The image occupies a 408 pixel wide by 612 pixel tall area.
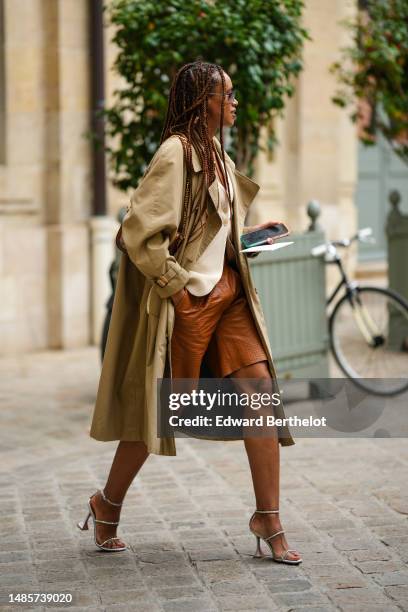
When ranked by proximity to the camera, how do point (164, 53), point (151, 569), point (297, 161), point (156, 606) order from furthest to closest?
point (297, 161) → point (164, 53) → point (151, 569) → point (156, 606)

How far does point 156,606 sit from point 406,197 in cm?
1380

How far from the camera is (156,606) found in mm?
3898

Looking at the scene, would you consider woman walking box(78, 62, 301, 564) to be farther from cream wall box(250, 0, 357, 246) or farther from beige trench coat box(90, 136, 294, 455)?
cream wall box(250, 0, 357, 246)

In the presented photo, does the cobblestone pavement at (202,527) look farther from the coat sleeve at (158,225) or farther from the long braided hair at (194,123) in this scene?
the long braided hair at (194,123)

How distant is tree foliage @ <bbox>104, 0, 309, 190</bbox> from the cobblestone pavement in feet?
6.53

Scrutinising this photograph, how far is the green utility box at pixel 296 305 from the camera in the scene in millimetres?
7398

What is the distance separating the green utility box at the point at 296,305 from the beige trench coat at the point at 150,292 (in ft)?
9.32

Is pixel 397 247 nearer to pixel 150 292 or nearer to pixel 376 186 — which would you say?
pixel 150 292

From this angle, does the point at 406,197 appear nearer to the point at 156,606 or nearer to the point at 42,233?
the point at 42,233

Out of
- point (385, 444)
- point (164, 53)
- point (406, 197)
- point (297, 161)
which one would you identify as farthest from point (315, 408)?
point (406, 197)

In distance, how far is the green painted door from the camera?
1603cm

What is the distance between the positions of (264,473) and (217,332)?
0.52 meters

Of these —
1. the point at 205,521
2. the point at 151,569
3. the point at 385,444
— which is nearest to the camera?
the point at 151,569

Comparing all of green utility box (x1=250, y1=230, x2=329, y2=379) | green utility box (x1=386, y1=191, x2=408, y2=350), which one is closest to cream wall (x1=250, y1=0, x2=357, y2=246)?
green utility box (x1=386, y1=191, x2=408, y2=350)
